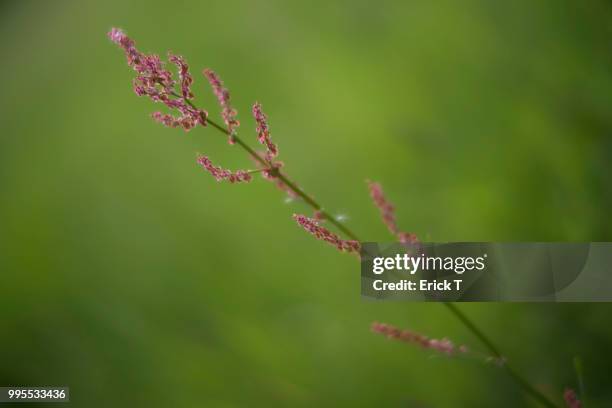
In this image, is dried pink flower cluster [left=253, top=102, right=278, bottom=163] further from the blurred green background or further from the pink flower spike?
the blurred green background

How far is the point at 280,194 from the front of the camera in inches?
39.8

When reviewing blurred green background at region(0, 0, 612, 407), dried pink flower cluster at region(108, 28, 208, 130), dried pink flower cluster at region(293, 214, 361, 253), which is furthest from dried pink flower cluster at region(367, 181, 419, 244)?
blurred green background at region(0, 0, 612, 407)

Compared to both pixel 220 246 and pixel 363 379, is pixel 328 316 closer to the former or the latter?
pixel 363 379

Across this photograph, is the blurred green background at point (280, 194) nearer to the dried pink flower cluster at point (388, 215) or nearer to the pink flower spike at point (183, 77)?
the dried pink flower cluster at point (388, 215)

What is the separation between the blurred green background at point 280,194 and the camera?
0.76 m

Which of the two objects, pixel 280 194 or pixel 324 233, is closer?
pixel 324 233

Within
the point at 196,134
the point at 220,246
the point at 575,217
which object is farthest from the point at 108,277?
the point at 575,217

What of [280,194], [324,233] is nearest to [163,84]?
[324,233]

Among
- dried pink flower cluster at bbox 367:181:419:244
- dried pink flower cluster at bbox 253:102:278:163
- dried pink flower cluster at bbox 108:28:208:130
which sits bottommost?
dried pink flower cluster at bbox 367:181:419:244

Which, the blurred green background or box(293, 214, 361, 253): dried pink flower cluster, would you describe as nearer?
box(293, 214, 361, 253): dried pink flower cluster

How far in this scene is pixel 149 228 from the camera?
1.00 meters

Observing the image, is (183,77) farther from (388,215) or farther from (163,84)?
(388,215)

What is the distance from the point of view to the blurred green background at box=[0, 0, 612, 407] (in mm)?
764

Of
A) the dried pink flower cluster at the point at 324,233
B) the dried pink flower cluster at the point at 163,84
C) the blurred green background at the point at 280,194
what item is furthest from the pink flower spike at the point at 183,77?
the blurred green background at the point at 280,194
